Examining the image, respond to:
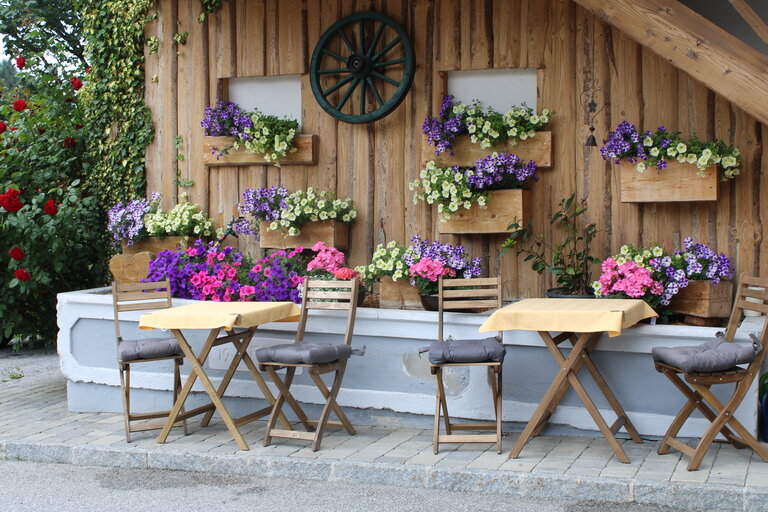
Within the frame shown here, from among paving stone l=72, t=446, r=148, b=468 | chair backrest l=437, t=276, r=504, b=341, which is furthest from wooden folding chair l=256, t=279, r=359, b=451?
paving stone l=72, t=446, r=148, b=468

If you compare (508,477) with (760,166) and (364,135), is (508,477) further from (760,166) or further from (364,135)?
(364,135)

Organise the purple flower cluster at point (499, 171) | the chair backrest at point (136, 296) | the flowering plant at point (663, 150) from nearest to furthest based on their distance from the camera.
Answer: the flowering plant at point (663, 150), the chair backrest at point (136, 296), the purple flower cluster at point (499, 171)

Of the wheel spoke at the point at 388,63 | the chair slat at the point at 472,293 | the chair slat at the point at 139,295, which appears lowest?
the chair slat at the point at 139,295

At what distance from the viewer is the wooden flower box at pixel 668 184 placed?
5176 millimetres

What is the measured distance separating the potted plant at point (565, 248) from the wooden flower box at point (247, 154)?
5.55ft

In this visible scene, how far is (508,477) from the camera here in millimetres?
4191

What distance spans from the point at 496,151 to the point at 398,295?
1215 mm

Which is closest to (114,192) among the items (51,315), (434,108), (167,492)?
(51,315)

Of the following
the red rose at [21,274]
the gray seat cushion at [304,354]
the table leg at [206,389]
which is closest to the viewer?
the gray seat cushion at [304,354]

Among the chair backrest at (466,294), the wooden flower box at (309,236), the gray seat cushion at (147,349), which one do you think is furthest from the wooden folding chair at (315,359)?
the wooden flower box at (309,236)

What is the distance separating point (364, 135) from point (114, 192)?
242cm

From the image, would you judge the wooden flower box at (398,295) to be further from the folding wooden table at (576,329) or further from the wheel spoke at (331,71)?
the wheel spoke at (331,71)

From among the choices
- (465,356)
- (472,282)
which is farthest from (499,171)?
(465,356)

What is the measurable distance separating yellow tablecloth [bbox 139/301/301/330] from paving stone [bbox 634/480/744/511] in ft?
7.31
